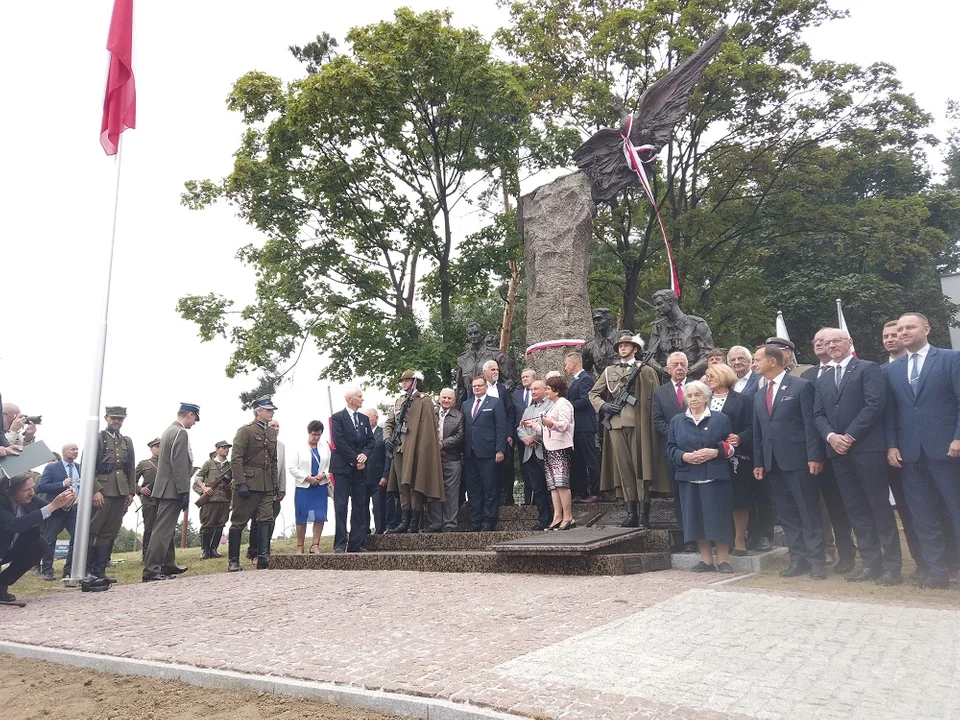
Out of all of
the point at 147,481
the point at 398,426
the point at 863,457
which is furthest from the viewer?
the point at 147,481

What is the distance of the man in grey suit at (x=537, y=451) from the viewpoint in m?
8.78

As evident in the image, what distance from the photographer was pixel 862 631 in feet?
15.0

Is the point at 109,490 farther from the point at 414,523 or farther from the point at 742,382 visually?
the point at 742,382

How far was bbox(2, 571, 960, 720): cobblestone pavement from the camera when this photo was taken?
3.46 metres

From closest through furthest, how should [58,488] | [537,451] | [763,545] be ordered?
[763,545]
[537,451]
[58,488]

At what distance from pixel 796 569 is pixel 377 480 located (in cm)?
553

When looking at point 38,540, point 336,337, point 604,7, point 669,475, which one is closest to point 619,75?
point 604,7

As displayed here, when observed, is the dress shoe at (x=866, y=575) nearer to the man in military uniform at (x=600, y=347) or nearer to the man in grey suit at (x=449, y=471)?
the man in military uniform at (x=600, y=347)

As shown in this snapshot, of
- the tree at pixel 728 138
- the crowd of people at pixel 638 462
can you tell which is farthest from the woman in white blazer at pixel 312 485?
the tree at pixel 728 138

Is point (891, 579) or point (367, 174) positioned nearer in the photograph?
point (891, 579)

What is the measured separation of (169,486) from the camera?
30.0 feet

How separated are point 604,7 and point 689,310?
334 inches

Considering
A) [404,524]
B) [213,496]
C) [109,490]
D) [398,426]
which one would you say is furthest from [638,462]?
[213,496]

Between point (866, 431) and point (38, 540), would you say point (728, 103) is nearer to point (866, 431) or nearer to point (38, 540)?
point (866, 431)
